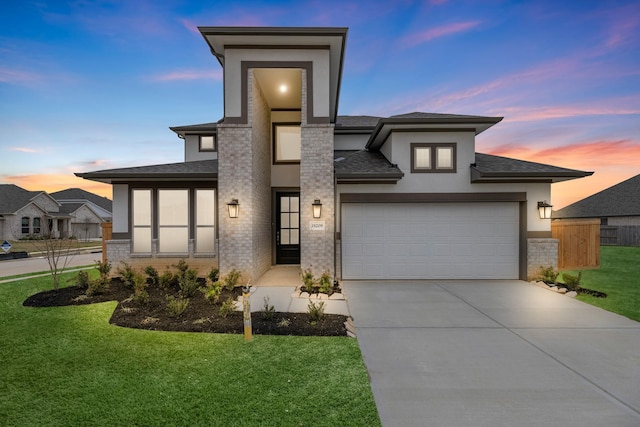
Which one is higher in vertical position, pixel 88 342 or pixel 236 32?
pixel 236 32

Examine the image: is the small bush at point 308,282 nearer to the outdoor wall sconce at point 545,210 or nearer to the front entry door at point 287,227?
the front entry door at point 287,227

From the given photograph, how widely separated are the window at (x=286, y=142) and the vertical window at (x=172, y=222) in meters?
3.74

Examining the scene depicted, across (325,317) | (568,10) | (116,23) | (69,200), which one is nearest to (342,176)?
(325,317)

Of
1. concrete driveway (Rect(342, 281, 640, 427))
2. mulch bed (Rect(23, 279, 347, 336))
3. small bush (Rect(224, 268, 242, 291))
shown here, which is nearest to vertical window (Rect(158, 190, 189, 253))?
small bush (Rect(224, 268, 242, 291))

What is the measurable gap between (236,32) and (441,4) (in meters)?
8.23

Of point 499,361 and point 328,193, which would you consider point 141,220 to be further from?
point 499,361

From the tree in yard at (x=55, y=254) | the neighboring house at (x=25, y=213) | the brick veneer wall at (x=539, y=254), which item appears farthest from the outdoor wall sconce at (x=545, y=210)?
the neighboring house at (x=25, y=213)

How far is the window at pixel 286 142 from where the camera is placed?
11.3 metres

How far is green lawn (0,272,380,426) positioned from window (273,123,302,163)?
25.7 ft

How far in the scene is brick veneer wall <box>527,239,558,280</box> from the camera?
9039 mm

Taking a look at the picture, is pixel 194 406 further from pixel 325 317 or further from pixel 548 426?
pixel 548 426

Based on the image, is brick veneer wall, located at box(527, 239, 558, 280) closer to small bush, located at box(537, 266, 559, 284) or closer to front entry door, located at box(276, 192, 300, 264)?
small bush, located at box(537, 266, 559, 284)

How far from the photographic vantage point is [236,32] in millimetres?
8156

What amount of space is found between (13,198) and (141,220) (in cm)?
3245
